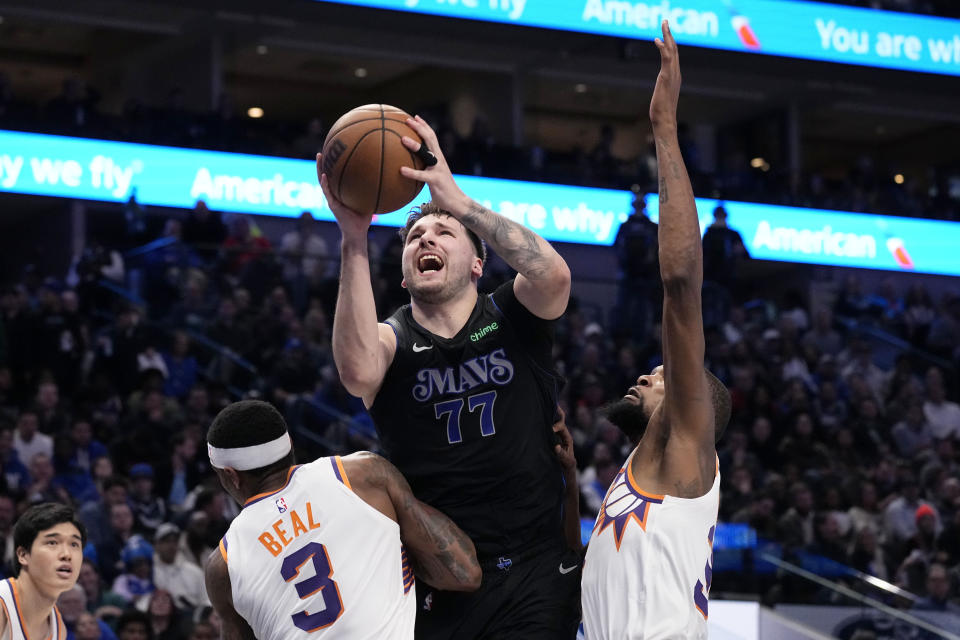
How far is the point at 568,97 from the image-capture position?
1038 inches

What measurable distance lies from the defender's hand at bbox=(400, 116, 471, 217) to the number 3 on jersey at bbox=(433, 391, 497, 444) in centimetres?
68

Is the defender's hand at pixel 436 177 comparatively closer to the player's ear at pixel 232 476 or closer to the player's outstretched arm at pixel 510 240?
the player's outstretched arm at pixel 510 240

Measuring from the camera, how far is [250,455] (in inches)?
168

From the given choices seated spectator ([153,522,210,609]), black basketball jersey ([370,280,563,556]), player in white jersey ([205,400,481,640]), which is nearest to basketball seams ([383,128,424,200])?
black basketball jersey ([370,280,563,556])

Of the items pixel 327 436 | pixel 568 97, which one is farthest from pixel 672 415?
pixel 568 97

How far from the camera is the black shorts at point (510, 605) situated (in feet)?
14.7

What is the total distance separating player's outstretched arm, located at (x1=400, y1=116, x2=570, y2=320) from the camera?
418cm

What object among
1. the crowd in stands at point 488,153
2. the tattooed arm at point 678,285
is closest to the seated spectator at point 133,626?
the tattooed arm at point 678,285

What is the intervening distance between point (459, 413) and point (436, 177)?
821 millimetres

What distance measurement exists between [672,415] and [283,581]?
4.26ft

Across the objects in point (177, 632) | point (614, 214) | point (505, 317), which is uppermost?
point (614, 214)

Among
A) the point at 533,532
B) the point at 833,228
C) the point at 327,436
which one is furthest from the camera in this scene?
the point at 833,228

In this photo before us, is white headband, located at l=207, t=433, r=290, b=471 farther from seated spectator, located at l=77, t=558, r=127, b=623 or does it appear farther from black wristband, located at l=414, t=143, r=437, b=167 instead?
seated spectator, located at l=77, t=558, r=127, b=623

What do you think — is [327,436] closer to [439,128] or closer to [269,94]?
[439,128]
